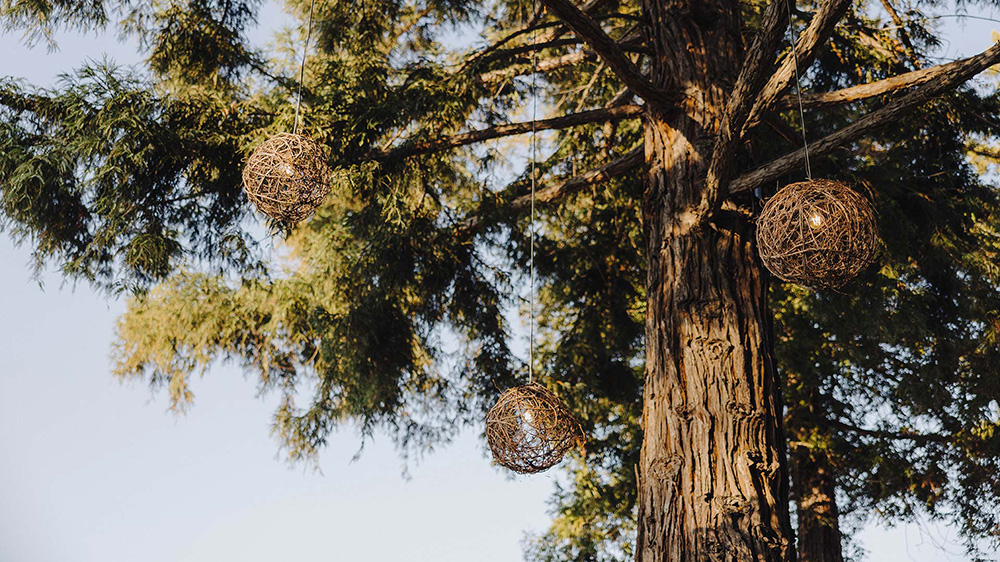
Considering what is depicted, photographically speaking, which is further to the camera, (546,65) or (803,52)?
(546,65)

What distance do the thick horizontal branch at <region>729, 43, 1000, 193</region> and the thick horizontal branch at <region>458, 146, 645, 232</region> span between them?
96 cm

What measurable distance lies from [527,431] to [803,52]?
1431 mm

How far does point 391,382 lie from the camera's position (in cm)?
451

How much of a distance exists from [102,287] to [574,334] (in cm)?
265

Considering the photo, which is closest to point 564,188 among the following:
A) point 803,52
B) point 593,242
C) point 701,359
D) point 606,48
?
point 606,48

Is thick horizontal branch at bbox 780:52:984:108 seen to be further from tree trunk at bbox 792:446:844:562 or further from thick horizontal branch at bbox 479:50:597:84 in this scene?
tree trunk at bbox 792:446:844:562

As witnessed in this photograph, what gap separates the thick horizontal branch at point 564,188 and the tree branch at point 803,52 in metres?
1.10

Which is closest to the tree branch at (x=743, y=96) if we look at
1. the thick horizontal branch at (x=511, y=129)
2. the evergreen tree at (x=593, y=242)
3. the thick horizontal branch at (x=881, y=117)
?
the evergreen tree at (x=593, y=242)

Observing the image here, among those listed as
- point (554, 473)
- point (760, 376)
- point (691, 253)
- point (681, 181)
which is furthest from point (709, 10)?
point (554, 473)

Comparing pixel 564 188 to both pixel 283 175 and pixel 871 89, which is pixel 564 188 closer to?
pixel 871 89

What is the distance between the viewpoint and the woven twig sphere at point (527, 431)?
303 cm

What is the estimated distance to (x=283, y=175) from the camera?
10.2 feet

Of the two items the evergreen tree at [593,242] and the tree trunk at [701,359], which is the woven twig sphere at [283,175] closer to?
the evergreen tree at [593,242]

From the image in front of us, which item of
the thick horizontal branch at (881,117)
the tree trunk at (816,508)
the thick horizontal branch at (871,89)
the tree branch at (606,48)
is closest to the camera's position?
the thick horizontal branch at (881,117)
